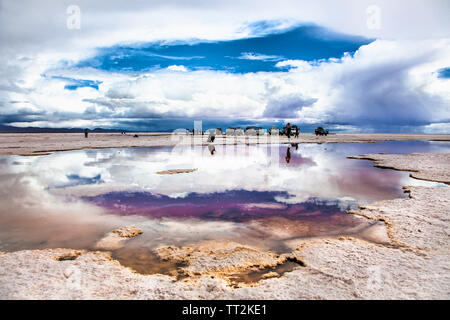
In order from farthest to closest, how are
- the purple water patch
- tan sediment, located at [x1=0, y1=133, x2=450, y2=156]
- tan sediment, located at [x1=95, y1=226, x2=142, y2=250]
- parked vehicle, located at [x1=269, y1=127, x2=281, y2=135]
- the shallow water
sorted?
parked vehicle, located at [x1=269, y1=127, x2=281, y2=135], tan sediment, located at [x1=0, y1=133, x2=450, y2=156], the purple water patch, the shallow water, tan sediment, located at [x1=95, y1=226, x2=142, y2=250]

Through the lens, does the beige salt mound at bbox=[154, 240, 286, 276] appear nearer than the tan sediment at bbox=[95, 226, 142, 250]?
Yes

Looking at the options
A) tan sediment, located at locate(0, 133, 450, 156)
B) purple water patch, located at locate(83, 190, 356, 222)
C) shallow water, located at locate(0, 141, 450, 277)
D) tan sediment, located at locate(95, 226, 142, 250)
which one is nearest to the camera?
tan sediment, located at locate(95, 226, 142, 250)

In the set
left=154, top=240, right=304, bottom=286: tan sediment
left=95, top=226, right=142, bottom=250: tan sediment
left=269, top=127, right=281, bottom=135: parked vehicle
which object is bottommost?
left=154, top=240, right=304, bottom=286: tan sediment

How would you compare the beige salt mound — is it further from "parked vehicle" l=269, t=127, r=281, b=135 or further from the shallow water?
"parked vehicle" l=269, t=127, r=281, b=135

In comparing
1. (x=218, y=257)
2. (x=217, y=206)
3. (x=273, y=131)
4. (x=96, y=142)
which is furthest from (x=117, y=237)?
(x=273, y=131)

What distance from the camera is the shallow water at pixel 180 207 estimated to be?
608cm

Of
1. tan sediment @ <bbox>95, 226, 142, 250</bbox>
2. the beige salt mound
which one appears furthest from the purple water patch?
the beige salt mound

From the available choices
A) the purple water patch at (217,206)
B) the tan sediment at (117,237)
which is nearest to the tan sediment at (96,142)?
the purple water patch at (217,206)

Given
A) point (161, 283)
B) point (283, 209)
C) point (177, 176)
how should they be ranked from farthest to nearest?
point (177, 176) < point (283, 209) < point (161, 283)

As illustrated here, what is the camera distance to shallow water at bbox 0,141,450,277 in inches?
239
